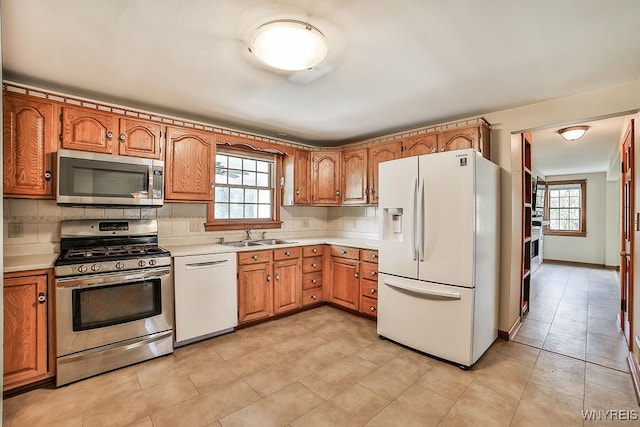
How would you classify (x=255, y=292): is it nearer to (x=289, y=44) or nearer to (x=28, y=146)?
(x=28, y=146)

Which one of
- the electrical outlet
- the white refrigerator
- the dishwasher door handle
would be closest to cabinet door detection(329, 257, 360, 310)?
the white refrigerator

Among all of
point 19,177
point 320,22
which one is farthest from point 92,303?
point 320,22

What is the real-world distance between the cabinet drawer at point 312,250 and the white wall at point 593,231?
294 inches

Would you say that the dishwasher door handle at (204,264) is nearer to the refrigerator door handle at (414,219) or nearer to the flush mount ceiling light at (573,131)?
the refrigerator door handle at (414,219)

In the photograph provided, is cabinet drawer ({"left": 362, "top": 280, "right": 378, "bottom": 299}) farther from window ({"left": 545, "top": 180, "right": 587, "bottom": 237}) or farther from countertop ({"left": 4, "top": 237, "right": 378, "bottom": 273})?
window ({"left": 545, "top": 180, "right": 587, "bottom": 237})

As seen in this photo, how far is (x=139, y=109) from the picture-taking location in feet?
9.98

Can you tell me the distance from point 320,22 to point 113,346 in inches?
112

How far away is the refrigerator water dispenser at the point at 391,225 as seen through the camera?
115 inches

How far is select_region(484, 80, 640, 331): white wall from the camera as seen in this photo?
108 inches

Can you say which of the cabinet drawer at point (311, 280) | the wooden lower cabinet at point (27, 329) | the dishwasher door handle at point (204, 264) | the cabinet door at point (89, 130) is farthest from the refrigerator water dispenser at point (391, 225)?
the wooden lower cabinet at point (27, 329)

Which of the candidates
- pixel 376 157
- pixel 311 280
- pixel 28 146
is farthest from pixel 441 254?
pixel 28 146

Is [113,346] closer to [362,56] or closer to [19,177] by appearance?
[19,177]

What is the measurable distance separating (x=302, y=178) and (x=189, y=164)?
1.56m

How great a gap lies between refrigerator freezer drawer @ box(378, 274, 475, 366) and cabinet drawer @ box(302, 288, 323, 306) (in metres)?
1.11
